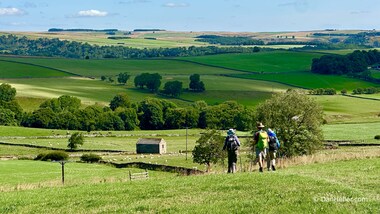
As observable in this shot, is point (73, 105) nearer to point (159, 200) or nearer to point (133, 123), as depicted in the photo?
point (133, 123)

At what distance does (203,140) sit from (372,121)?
4955 centimetres

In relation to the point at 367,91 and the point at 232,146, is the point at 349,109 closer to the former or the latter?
the point at 367,91

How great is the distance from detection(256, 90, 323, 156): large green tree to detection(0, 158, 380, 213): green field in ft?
93.2

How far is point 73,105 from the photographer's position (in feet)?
470

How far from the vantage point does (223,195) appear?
926 inches

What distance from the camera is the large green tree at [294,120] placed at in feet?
196

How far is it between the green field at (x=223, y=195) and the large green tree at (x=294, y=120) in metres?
28.4

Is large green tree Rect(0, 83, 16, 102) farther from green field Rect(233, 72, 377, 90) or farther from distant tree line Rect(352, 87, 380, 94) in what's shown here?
distant tree line Rect(352, 87, 380, 94)

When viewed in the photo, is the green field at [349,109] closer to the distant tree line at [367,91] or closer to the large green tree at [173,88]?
the distant tree line at [367,91]

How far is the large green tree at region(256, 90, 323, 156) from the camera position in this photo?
5988 cm

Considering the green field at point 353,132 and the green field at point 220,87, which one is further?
the green field at point 220,87


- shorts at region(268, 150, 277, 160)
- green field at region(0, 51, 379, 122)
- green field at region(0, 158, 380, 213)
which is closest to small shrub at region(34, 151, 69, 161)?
green field at region(0, 158, 380, 213)

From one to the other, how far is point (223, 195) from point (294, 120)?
129 feet

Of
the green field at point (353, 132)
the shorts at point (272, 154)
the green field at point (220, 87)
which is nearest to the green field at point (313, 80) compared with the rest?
the green field at point (220, 87)
